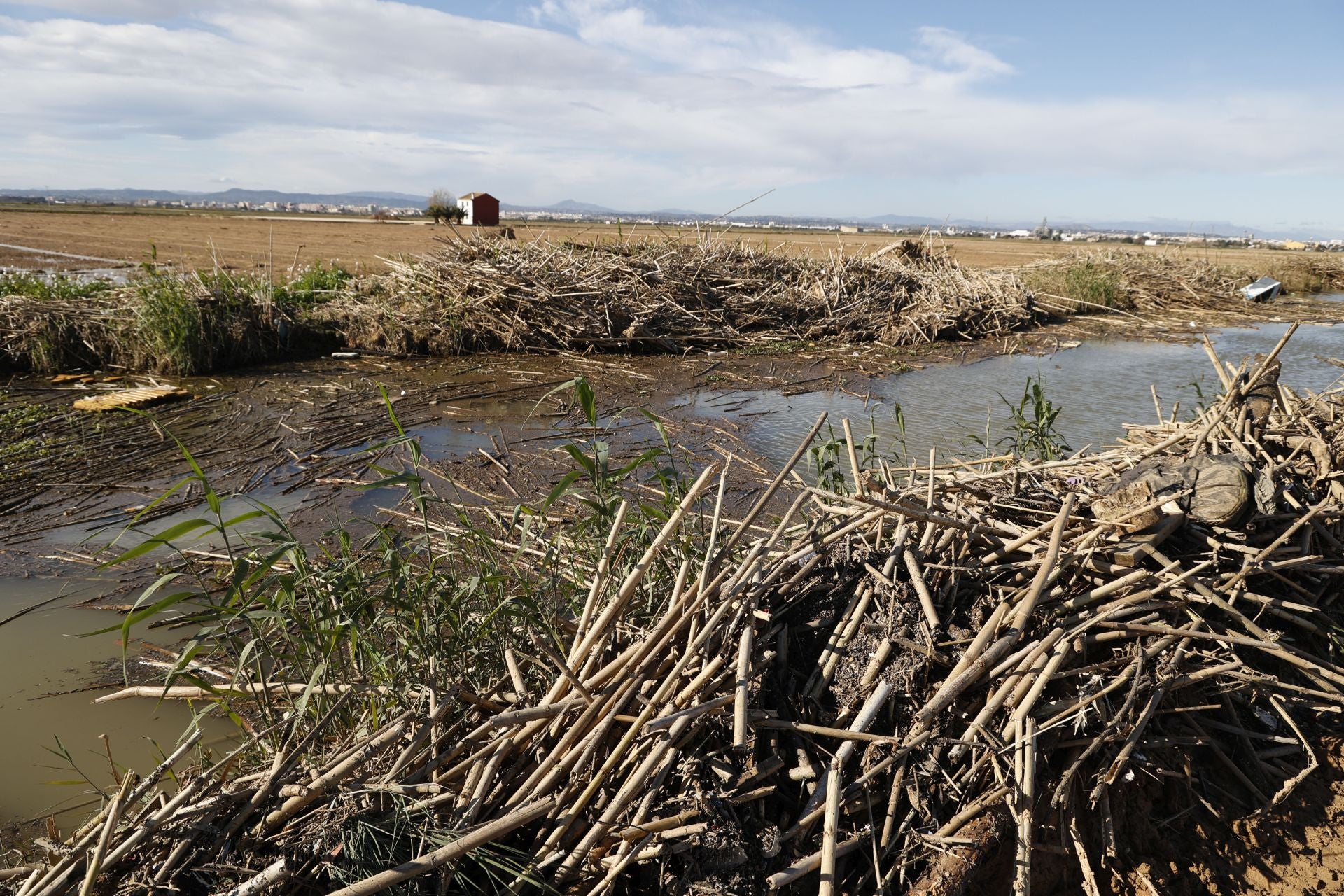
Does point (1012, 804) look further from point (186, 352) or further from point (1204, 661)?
point (186, 352)

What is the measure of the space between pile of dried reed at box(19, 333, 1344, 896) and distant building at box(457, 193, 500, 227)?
155 feet

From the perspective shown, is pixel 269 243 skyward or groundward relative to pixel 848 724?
skyward

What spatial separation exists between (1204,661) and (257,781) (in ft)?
11.0

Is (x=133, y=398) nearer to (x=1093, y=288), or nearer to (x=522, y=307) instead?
(x=522, y=307)

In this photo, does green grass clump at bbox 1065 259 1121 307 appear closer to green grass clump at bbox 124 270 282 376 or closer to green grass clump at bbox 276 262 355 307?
green grass clump at bbox 276 262 355 307

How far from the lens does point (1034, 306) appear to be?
637 inches

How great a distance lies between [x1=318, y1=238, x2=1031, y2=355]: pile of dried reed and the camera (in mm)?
11570

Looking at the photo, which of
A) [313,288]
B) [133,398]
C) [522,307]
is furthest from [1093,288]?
[133,398]

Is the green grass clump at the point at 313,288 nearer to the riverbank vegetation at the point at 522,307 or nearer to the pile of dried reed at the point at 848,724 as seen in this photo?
the riverbank vegetation at the point at 522,307

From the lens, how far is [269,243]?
2130cm

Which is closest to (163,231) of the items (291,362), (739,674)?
(291,362)

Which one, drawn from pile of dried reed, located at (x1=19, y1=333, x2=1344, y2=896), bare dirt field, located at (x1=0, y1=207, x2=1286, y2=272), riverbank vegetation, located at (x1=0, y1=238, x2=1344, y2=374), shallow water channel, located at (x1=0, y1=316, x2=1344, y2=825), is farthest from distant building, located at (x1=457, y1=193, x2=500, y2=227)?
pile of dried reed, located at (x1=19, y1=333, x2=1344, y2=896)

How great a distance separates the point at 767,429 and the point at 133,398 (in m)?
6.62

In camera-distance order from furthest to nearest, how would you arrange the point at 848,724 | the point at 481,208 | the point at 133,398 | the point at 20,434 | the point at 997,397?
the point at 481,208, the point at 997,397, the point at 133,398, the point at 20,434, the point at 848,724
